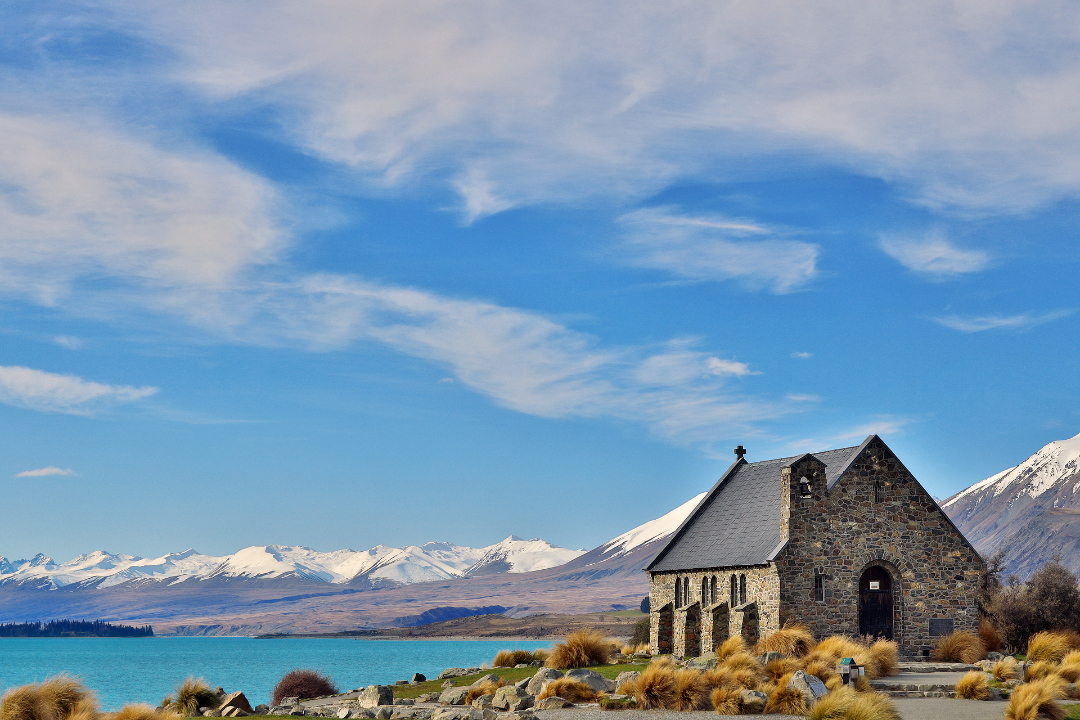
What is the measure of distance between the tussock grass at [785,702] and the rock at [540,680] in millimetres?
7126

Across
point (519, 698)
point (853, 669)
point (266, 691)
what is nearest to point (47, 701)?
point (519, 698)

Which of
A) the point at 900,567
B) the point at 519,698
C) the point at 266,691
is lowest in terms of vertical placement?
the point at 266,691

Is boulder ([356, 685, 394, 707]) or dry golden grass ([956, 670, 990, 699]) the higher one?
dry golden grass ([956, 670, 990, 699])

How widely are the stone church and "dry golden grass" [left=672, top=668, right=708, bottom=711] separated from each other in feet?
43.9

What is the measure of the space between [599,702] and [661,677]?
172 centimetres

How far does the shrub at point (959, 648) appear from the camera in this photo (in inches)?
1544

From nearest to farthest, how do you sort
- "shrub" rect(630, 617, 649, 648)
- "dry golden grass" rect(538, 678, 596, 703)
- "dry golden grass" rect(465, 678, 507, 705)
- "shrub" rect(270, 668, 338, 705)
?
"dry golden grass" rect(538, 678, 596, 703), "dry golden grass" rect(465, 678, 507, 705), "shrub" rect(270, 668, 338, 705), "shrub" rect(630, 617, 649, 648)

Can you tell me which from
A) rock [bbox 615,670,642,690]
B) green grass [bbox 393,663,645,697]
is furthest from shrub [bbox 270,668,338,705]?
rock [bbox 615,670,642,690]

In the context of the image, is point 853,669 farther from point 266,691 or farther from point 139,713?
point 266,691

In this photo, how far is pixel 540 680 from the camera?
31.0 metres

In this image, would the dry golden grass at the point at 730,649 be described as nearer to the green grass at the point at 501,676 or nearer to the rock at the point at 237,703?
the green grass at the point at 501,676

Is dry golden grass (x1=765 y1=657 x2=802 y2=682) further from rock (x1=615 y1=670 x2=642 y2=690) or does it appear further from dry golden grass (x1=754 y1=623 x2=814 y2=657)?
dry golden grass (x1=754 y1=623 x2=814 y2=657)

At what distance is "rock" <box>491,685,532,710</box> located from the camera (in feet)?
89.2

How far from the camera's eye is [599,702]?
26.7m
